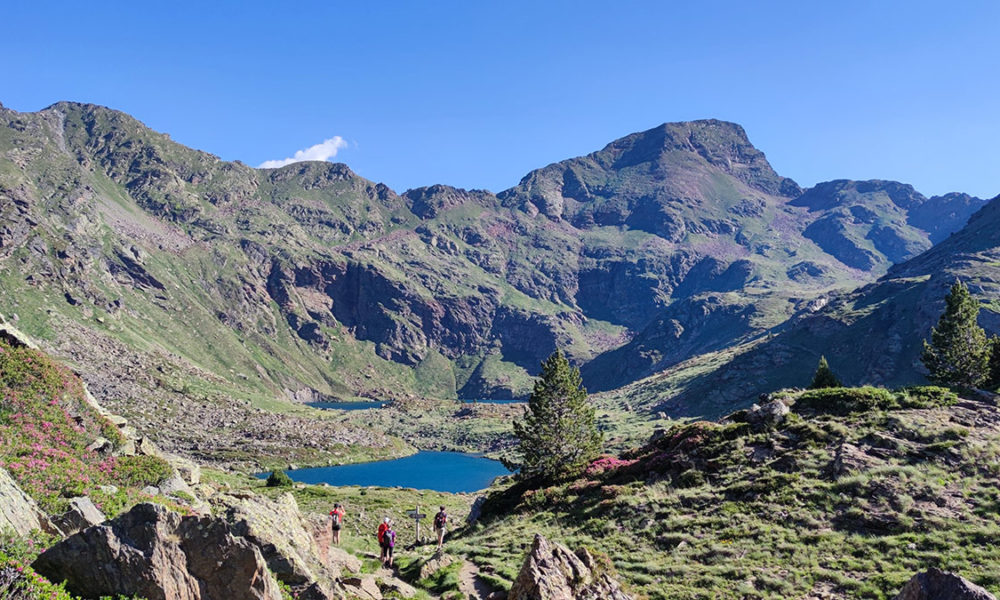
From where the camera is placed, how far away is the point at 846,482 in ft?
93.6

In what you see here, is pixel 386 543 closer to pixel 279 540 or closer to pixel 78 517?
pixel 279 540

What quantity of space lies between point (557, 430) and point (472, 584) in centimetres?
2534

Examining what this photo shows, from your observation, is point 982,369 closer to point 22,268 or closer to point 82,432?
point 82,432

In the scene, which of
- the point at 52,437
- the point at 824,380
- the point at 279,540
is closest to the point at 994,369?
the point at 824,380

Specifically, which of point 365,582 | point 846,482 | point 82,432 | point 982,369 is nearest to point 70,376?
point 82,432

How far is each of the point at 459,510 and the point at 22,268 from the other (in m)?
231

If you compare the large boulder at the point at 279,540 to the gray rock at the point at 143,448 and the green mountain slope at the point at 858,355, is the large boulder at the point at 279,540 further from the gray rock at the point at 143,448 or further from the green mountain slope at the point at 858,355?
the green mountain slope at the point at 858,355

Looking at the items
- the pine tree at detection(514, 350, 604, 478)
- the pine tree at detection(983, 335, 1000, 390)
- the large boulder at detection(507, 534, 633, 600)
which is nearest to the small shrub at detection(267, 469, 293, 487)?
the pine tree at detection(514, 350, 604, 478)

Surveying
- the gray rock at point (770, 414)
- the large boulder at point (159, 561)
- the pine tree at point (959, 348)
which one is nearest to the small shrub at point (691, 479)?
the gray rock at point (770, 414)

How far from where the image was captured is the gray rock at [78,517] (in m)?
15.5

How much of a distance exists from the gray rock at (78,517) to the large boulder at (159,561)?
14.8 ft

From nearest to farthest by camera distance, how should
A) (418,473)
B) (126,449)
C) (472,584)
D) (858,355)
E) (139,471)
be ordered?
1. (472,584)
2. (139,471)
3. (126,449)
4. (418,473)
5. (858,355)

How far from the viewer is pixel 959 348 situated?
5259 centimetres

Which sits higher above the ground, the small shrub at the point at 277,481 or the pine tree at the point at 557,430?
the pine tree at the point at 557,430
